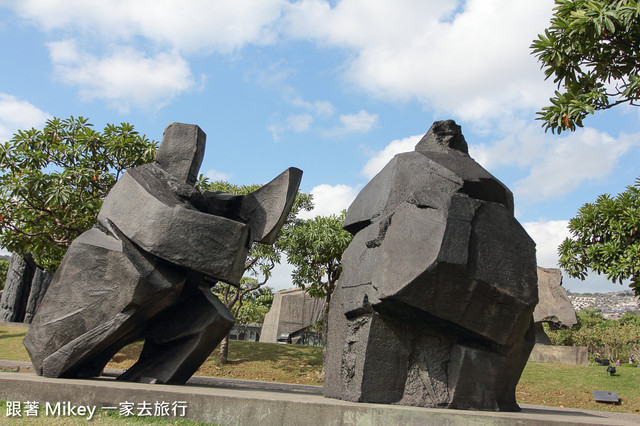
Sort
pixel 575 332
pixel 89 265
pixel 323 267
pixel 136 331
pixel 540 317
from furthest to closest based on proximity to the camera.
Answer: pixel 575 332, pixel 540 317, pixel 323 267, pixel 136 331, pixel 89 265

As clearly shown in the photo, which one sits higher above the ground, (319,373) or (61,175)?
(61,175)

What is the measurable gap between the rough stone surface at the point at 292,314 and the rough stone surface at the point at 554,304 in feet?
42.4

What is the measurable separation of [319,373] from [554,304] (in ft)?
28.6

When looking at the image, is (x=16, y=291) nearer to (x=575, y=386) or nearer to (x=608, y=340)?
(x=575, y=386)

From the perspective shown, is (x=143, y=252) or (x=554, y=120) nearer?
(x=143, y=252)

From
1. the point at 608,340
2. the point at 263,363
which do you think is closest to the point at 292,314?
the point at 263,363

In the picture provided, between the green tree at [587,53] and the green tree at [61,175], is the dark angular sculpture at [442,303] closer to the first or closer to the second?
the green tree at [587,53]

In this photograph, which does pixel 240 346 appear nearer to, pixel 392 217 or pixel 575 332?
pixel 392 217

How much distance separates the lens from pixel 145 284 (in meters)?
6.16

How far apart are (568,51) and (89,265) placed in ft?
26.2

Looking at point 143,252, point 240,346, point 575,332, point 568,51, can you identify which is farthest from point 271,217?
point 575,332

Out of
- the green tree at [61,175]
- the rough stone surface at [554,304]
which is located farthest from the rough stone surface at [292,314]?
the green tree at [61,175]

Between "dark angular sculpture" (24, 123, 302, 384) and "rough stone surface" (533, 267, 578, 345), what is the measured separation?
49.0 ft

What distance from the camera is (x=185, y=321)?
22.1 ft
